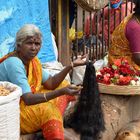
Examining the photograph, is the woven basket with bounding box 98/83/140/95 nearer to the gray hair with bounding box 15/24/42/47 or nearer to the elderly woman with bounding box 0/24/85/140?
the elderly woman with bounding box 0/24/85/140

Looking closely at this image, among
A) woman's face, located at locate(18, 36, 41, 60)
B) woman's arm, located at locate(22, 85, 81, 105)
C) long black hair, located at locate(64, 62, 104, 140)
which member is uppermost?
woman's face, located at locate(18, 36, 41, 60)

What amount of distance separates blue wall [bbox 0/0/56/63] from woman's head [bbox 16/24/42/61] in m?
1.60

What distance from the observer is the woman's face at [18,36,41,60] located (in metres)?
3.75

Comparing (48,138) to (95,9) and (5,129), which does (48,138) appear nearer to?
(5,129)

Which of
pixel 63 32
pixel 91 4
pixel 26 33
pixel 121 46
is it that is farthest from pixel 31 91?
pixel 63 32

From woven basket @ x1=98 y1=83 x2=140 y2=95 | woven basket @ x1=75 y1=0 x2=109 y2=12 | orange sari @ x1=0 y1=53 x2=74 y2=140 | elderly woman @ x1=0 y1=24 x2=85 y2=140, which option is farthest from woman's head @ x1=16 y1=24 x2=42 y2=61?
woven basket @ x1=75 y1=0 x2=109 y2=12

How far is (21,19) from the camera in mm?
5707

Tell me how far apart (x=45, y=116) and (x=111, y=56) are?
1887mm

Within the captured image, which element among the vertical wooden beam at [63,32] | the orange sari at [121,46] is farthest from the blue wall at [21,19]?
the orange sari at [121,46]

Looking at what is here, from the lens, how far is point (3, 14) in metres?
5.37

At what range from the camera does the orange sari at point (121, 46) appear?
16.8 ft

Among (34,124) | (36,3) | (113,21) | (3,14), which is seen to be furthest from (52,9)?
(34,124)

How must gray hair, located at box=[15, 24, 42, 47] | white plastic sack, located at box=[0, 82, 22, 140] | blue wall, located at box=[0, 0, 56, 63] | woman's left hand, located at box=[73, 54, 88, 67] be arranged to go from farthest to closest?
blue wall, located at box=[0, 0, 56, 63]
woman's left hand, located at box=[73, 54, 88, 67]
gray hair, located at box=[15, 24, 42, 47]
white plastic sack, located at box=[0, 82, 22, 140]

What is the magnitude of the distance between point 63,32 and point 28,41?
10.1ft
